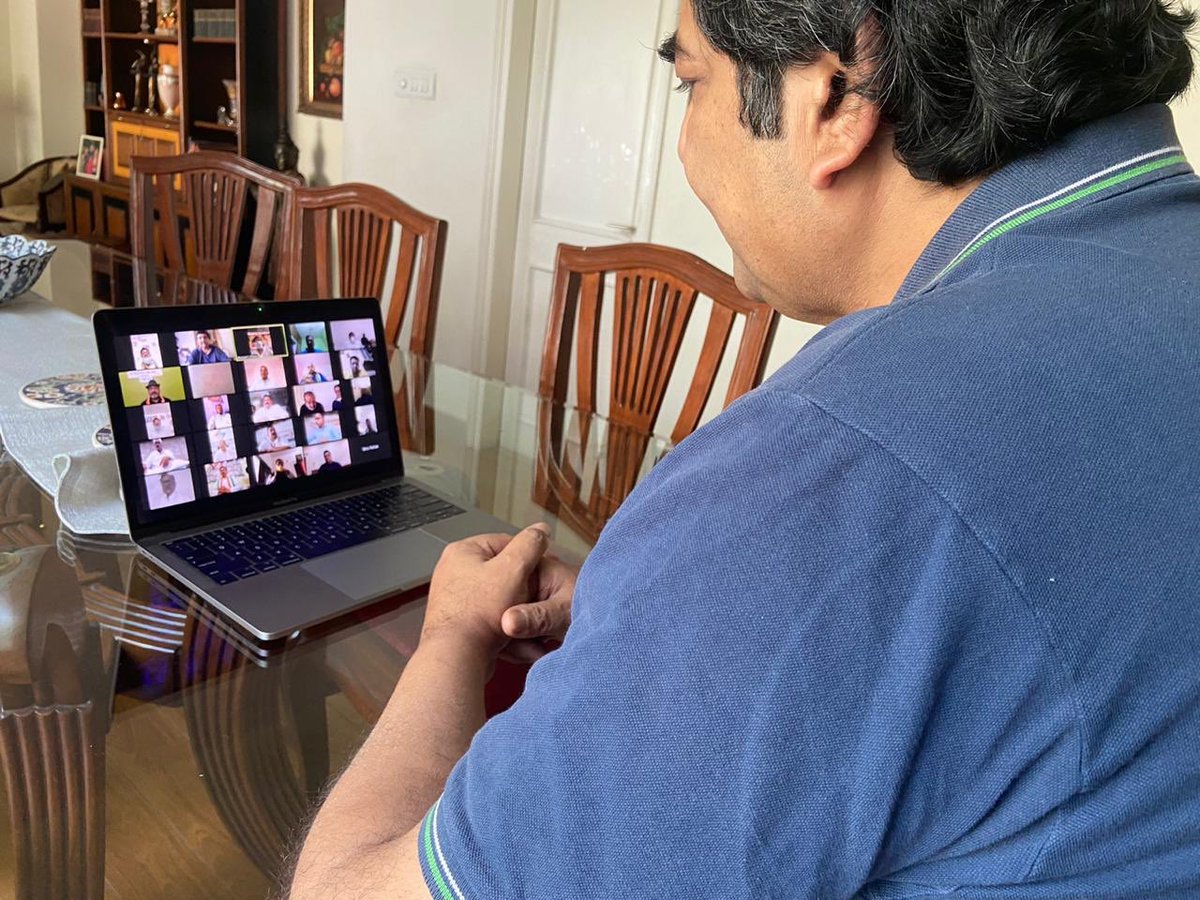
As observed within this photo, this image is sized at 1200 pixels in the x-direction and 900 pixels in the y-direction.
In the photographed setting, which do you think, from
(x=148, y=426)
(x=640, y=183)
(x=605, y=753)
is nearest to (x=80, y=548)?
(x=148, y=426)

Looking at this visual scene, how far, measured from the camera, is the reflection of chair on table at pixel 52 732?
1.90 feet

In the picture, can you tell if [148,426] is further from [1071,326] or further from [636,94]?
[636,94]

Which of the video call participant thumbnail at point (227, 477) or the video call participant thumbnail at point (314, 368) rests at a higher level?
the video call participant thumbnail at point (314, 368)

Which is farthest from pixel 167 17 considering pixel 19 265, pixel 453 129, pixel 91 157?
pixel 19 265

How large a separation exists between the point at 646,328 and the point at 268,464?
775 millimetres

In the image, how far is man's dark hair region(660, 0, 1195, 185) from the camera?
488 mm

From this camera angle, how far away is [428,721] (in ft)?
2.07

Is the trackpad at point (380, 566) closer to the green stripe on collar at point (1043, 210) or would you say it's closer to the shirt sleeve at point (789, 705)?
the shirt sleeve at point (789, 705)

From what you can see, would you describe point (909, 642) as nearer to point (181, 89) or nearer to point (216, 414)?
point (216, 414)

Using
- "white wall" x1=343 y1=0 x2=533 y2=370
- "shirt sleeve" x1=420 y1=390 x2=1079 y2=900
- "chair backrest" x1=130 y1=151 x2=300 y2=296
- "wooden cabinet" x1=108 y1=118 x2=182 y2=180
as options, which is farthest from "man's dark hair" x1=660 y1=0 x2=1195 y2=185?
"wooden cabinet" x1=108 y1=118 x2=182 y2=180

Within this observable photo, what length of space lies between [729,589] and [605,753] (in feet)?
0.29

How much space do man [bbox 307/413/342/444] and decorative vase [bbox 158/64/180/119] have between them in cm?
386

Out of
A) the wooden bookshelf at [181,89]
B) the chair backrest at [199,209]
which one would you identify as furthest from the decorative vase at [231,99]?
the chair backrest at [199,209]

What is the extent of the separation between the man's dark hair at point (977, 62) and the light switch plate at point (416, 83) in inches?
116
